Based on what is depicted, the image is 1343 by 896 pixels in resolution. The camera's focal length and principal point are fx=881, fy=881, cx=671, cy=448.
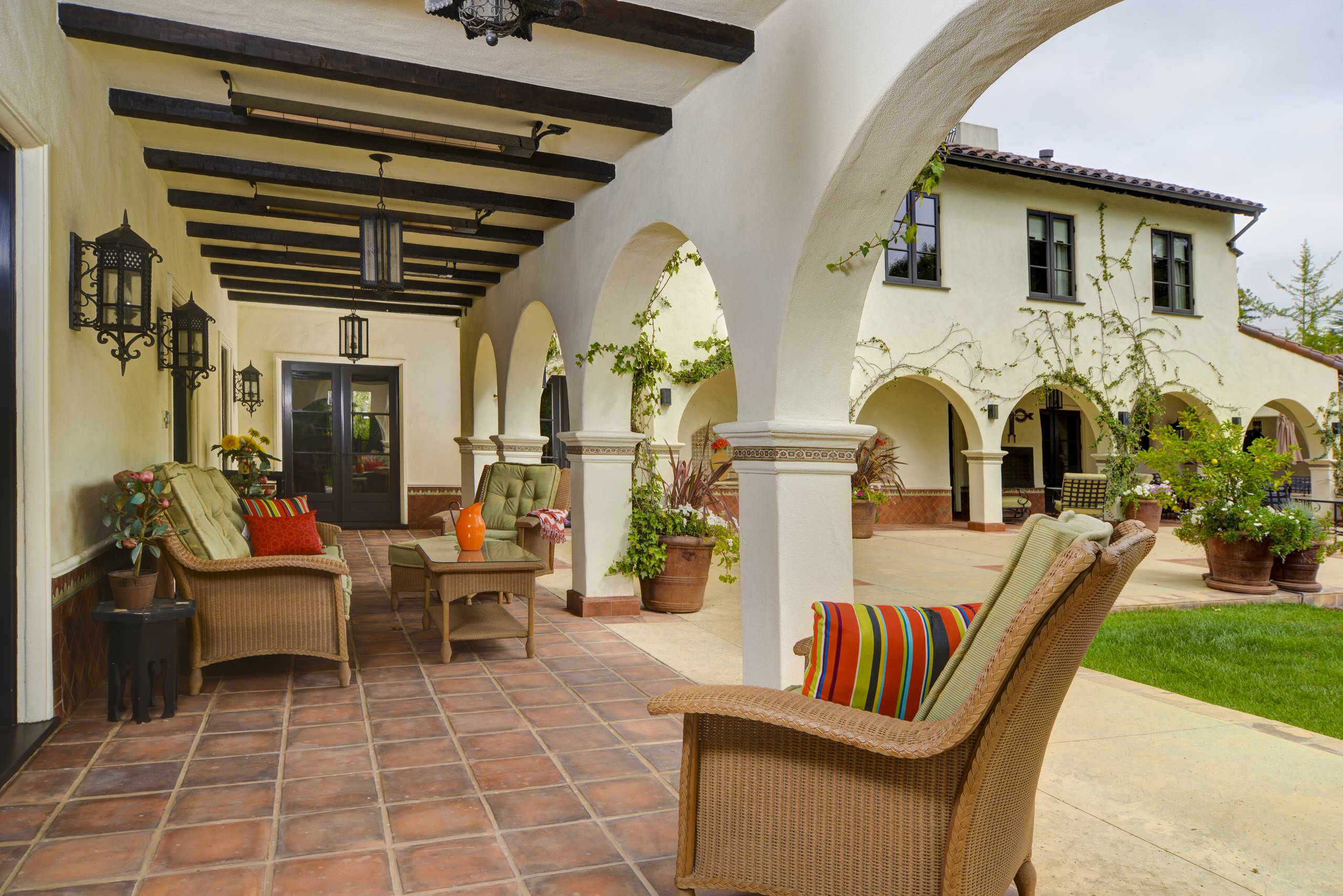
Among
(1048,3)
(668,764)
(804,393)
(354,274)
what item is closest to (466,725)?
(668,764)

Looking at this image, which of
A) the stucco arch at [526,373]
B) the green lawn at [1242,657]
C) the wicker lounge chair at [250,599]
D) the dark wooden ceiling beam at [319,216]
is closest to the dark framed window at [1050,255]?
the green lawn at [1242,657]

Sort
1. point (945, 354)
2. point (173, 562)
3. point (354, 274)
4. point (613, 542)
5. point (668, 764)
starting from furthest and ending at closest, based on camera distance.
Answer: point (945, 354) < point (354, 274) < point (613, 542) < point (173, 562) < point (668, 764)

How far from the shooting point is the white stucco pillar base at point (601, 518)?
219 inches

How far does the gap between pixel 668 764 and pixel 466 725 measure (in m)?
0.88

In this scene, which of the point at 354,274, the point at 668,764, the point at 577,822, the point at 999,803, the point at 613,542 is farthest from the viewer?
the point at 354,274

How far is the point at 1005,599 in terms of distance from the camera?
166 centimetres

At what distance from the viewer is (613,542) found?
5633 mm

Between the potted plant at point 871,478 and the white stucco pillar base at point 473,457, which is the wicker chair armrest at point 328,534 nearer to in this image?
the white stucco pillar base at point 473,457

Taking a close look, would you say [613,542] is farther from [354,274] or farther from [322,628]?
[354,274]

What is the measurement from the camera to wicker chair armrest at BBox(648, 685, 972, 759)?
152 cm

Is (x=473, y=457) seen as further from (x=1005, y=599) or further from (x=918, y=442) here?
(x=1005, y=599)

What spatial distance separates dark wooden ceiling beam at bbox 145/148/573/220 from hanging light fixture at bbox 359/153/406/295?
0.51 meters

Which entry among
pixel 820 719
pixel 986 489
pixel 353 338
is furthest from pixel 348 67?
pixel 986 489

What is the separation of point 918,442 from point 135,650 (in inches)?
424
